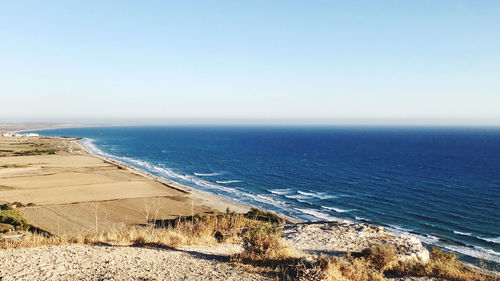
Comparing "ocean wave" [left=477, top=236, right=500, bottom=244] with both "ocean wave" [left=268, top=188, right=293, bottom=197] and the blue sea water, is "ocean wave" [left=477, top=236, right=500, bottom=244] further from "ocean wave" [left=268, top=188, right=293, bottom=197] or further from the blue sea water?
"ocean wave" [left=268, top=188, right=293, bottom=197]

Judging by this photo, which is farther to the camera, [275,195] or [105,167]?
[105,167]

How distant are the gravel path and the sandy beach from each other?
47.0ft

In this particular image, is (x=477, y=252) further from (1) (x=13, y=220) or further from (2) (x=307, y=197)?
(1) (x=13, y=220)

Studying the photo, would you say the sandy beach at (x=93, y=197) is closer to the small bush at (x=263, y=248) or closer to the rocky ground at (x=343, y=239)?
the rocky ground at (x=343, y=239)

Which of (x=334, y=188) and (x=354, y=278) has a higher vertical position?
(x=354, y=278)

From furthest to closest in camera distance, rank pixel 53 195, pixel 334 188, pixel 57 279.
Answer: pixel 334 188 → pixel 53 195 → pixel 57 279

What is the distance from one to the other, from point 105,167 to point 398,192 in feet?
201

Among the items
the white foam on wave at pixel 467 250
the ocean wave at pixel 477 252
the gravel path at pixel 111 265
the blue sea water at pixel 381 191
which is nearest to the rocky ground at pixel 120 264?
the gravel path at pixel 111 265

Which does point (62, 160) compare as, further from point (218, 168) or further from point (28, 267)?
point (28, 267)

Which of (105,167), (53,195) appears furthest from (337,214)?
(105,167)

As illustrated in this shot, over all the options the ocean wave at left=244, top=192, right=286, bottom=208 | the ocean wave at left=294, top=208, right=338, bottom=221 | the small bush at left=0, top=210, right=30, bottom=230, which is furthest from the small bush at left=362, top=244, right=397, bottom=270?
the ocean wave at left=244, top=192, right=286, bottom=208

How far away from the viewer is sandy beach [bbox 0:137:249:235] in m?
35.2

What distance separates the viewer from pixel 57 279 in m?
8.27

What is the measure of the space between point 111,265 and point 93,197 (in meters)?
41.2
